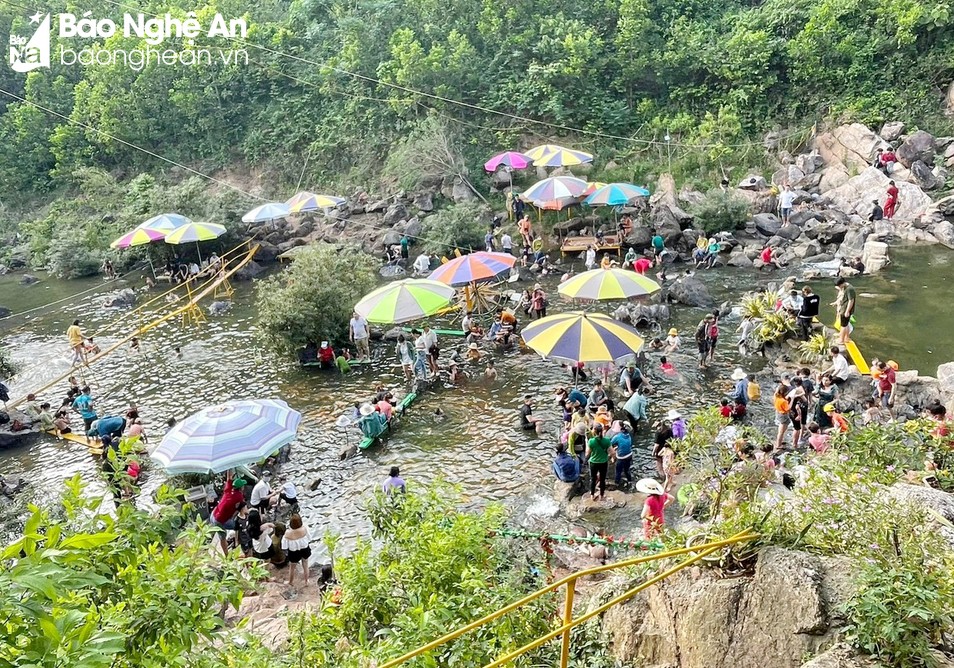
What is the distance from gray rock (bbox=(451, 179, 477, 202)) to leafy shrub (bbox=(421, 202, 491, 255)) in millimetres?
2049

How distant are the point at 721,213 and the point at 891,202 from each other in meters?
4.93

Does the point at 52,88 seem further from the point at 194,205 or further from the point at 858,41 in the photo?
the point at 858,41

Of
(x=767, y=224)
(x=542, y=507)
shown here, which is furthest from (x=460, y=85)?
(x=542, y=507)

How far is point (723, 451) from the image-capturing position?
226 inches

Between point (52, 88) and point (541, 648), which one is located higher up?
point (52, 88)

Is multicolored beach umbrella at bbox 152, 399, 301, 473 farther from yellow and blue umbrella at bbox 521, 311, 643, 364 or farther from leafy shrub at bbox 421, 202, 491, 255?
leafy shrub at bbox 421, 202, 491, 255

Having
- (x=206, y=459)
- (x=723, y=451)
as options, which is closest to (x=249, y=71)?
(x=206, y=459)

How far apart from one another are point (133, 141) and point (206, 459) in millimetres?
30249

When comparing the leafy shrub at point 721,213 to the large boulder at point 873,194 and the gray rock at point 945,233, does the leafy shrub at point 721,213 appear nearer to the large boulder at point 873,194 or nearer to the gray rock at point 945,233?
the large boulder at point 873,194

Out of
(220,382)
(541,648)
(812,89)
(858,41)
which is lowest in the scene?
(220,382)

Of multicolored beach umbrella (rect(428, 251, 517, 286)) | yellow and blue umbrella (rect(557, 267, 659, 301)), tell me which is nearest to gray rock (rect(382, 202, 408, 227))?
multicolored beach umbrella (rect(428, 251, 517, 286))

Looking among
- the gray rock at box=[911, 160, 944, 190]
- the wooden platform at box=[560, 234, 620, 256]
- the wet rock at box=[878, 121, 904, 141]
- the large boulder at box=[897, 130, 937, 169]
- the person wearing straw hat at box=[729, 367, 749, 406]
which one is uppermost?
the wet rock at box=[878, 121, 904, 141]

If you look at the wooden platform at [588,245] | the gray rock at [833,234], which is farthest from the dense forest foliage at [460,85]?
the wooden platform at [588,245]

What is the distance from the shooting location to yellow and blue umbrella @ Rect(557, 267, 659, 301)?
44.7 ft
